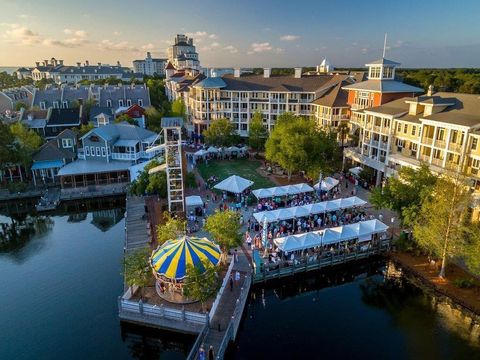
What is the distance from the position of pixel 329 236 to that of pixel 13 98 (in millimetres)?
87506

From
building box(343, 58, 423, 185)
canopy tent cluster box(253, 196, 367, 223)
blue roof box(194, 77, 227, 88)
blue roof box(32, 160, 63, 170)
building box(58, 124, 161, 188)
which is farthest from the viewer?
blue roof box(194, 77, 227, 88)

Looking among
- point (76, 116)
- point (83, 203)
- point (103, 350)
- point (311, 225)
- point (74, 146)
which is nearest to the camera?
point (103, 350)

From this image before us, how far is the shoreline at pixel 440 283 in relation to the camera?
82.5 ft

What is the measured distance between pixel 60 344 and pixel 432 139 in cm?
3993

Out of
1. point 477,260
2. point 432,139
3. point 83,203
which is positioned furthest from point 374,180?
point 83,203

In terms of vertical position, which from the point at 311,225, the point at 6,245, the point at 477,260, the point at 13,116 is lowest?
the point at 6,245

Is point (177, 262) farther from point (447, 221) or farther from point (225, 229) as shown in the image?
point (447, 221)

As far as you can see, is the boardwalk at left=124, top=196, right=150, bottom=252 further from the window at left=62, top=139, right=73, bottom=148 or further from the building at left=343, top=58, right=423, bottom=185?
the building at left=343, top=58, right=423, bottom=185

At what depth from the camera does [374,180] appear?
162ft

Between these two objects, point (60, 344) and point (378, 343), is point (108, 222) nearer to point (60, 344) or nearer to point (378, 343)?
point (60, 344)

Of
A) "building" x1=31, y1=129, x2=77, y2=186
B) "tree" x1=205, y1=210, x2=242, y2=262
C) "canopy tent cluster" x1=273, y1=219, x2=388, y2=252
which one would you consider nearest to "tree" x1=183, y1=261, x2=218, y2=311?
"tree" x1=205, y1=210, x2=242, y2=262

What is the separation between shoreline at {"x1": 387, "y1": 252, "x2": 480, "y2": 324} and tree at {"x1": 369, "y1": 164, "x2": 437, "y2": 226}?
3.27m

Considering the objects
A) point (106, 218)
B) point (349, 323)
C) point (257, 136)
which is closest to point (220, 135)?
point (257, 136)

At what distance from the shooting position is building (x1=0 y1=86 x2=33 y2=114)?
274 ft
